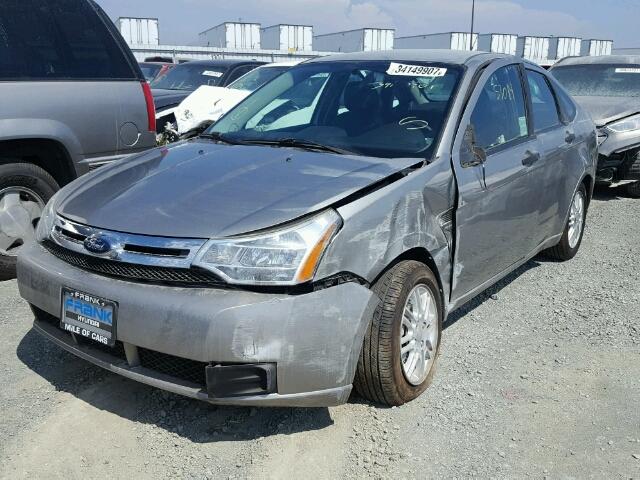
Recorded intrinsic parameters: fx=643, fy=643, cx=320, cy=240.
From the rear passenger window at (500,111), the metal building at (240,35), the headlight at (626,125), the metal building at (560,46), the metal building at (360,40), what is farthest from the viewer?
the metal building at (560,46)

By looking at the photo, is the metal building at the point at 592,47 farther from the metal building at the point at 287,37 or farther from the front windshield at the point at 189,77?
the front windshield at the point at 189,77

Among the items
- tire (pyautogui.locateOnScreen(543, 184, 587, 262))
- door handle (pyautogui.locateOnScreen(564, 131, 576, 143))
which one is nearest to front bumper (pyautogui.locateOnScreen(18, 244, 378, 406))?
door handle (pyautogui.locateOnScreen(564, 131, 576, 143))

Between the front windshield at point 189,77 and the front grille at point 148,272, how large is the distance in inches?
297

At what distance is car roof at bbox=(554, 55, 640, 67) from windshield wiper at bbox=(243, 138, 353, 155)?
7136 mm

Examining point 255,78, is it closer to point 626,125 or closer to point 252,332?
point 626,125

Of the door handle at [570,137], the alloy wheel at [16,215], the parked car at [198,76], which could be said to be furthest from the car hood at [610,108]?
the alloy wheel at [16,215]

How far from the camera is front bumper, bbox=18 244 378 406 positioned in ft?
7.89

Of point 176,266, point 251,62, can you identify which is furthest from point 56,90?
point 251,62

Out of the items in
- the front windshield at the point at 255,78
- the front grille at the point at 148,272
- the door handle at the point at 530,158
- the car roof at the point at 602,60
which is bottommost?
the front grille at the point at 148,272

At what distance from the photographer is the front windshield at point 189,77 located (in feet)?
32.9

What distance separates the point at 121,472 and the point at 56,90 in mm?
2957

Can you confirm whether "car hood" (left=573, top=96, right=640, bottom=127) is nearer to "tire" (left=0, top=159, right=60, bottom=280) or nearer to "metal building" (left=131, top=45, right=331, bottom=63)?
"tire" (left=0, top=159, right=60, bottom=280)

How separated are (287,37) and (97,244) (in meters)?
29.8

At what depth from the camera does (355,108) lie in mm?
3750
